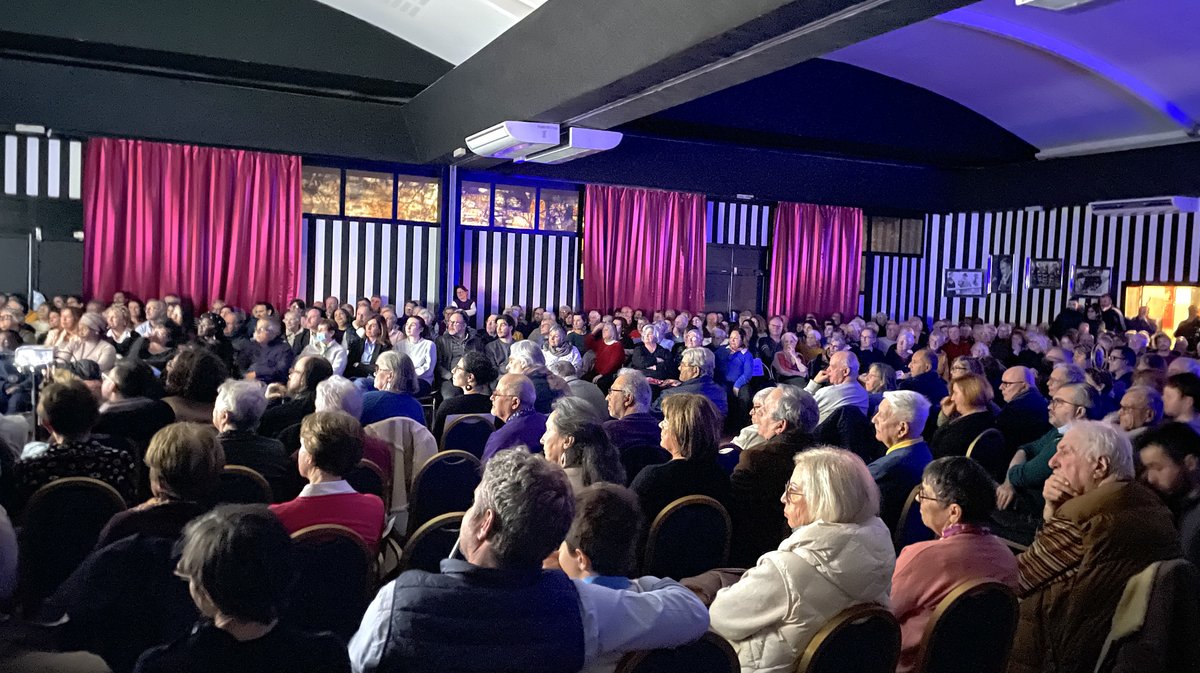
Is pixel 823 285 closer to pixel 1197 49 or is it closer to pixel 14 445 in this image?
pixel 1197 49

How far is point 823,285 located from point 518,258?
5282 mm

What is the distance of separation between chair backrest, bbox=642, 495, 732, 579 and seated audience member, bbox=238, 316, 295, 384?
5.64 meters

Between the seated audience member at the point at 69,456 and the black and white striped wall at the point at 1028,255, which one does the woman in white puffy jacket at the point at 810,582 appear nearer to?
the seated audience member at the point at 69,456

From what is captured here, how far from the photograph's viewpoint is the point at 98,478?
3.08 meters

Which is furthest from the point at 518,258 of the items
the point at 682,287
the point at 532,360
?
the point at 532,360

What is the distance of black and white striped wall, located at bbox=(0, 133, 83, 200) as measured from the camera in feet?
31.3

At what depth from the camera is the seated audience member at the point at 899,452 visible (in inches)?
146

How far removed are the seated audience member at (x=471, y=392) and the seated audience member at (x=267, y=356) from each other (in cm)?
309

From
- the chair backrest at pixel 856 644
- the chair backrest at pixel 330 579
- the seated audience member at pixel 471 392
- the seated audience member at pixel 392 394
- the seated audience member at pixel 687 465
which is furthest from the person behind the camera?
the seated audience member at pixel 471 392

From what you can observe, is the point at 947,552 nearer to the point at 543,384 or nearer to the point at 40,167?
the point at 543,384

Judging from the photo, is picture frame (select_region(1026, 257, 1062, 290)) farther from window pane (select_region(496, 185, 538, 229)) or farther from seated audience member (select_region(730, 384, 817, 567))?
seated audience member (select_region(730, 384, 817, 567))

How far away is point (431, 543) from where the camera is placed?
2.72 meters

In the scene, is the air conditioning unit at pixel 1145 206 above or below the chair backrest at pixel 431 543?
above

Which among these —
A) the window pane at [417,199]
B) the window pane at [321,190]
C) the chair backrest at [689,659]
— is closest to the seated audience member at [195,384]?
→ the chair backrest at [689,659]
